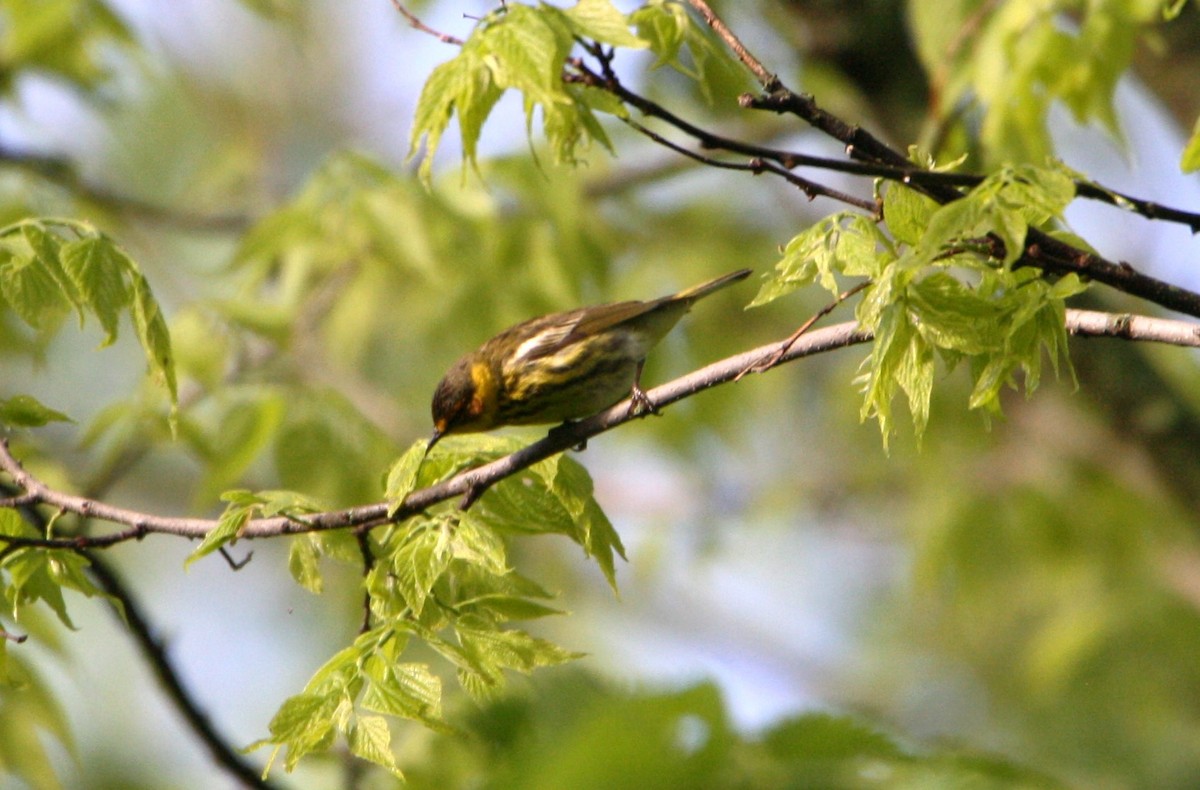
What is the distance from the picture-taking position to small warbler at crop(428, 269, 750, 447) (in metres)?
4.01

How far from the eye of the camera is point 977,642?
1212 centimetres

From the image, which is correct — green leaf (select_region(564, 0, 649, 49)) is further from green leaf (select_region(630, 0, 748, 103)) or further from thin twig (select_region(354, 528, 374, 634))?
thin twig (select_region(354, 528, 374, 634))

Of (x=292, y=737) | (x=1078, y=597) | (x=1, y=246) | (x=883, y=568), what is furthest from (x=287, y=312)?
(x=883, y=568)

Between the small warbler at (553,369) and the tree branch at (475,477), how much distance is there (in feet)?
4.12

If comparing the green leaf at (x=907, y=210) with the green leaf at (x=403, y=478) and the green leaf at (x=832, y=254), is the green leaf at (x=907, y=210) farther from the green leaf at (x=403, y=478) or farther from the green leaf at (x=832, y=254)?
the green leaf at (x=403, y=478)

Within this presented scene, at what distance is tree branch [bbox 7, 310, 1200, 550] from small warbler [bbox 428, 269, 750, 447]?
125 cm

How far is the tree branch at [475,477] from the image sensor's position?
7.78ft

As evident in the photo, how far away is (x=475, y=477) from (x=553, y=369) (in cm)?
146

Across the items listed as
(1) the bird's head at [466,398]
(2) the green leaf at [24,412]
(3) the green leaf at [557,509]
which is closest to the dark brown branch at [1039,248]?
(3) the green leaf at [557,509]

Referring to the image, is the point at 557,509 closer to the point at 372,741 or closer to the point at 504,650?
the point at 504,650

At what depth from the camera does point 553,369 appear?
4.02m

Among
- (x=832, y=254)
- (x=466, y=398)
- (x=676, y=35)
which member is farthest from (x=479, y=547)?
(x=466, y=398)

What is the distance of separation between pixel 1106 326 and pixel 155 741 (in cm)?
1297

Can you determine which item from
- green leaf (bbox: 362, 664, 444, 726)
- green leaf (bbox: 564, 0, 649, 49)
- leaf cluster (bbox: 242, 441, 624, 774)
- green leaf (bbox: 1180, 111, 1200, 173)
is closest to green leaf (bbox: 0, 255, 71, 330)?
leaf cluster (bbox: 242, 441, 624, 774)
